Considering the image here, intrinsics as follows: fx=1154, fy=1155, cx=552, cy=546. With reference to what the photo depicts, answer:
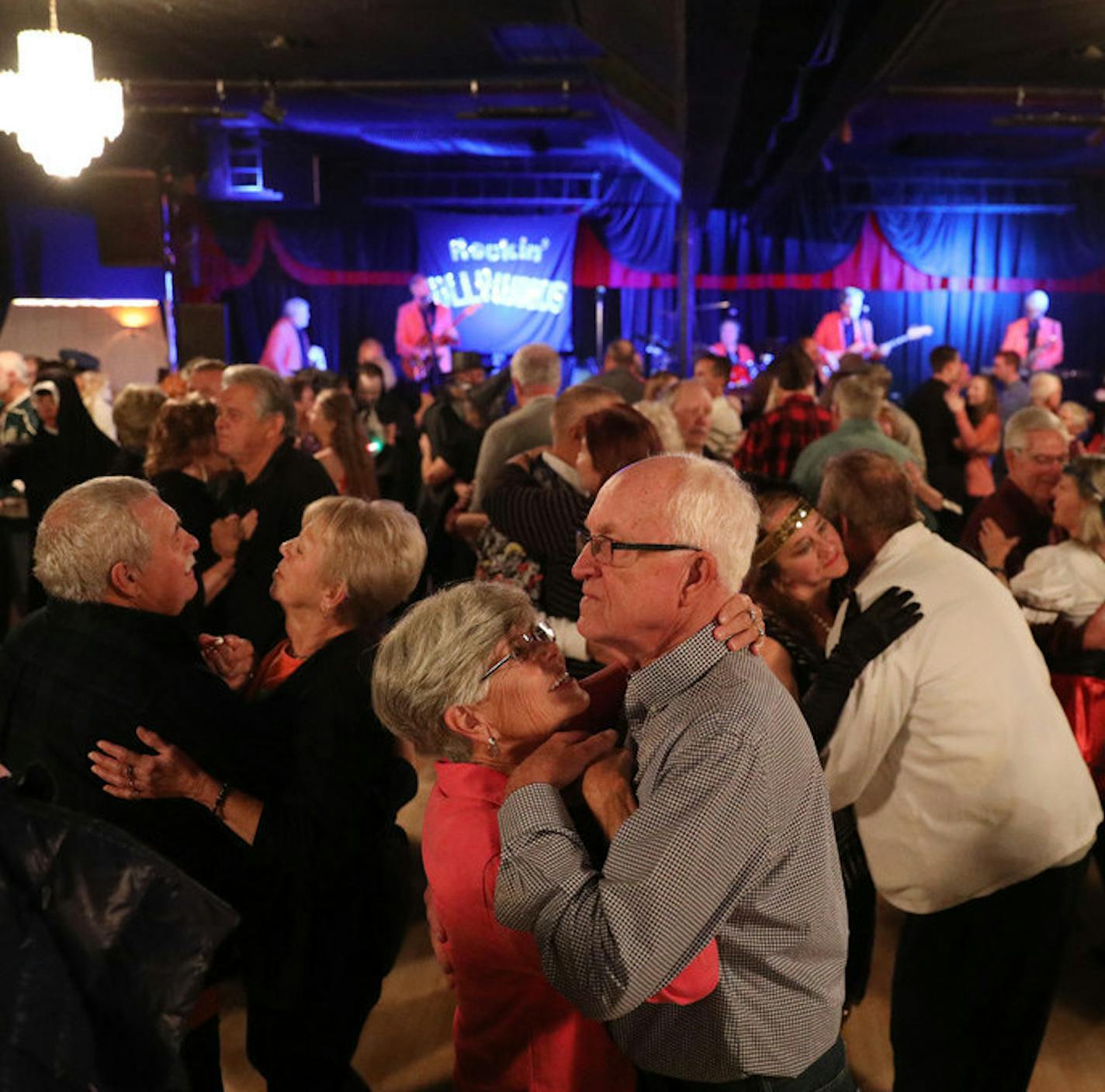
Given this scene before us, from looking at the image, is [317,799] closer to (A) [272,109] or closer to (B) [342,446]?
A: (B) [342,446]

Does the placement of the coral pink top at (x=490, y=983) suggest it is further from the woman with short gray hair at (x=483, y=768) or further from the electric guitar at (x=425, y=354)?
the electric guitar at (x=425, y=354)

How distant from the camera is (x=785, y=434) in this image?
477 centimetres

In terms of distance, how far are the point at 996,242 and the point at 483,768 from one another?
45.9 feet

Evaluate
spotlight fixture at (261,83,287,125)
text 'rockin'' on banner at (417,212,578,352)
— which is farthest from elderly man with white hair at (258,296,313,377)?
spotlight fixture at (261,83,287,125)

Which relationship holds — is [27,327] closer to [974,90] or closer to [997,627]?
[974,90]

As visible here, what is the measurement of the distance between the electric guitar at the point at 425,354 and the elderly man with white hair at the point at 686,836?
10977 millimetres

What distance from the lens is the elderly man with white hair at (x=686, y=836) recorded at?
119 cm

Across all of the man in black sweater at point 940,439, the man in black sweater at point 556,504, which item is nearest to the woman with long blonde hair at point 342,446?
the man in black sweater at point 556,504

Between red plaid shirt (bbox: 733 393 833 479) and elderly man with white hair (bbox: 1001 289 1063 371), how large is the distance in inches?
329

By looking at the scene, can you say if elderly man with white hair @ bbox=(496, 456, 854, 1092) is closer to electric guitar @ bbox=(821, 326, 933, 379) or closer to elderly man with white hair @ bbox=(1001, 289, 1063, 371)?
electric guitar @ bbox=(821, 326, 933, 379)

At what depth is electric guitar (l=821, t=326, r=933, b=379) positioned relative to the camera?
11.6 meters

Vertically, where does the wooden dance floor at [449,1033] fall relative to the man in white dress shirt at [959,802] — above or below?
below

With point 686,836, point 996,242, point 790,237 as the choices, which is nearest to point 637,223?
point 790,237

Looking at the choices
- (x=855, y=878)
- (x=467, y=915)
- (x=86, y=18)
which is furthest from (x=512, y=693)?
(x=86, y=18)
